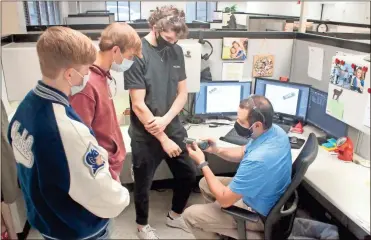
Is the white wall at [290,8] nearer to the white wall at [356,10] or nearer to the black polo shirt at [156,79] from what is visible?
the white wall at [356,10]

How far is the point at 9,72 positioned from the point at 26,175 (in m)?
1.11

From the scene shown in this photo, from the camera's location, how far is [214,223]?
1.64m

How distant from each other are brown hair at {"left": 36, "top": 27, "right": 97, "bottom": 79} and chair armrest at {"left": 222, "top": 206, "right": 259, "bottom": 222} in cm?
94

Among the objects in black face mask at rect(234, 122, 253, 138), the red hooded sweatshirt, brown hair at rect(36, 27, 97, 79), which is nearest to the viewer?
brown hair at rect(36, 27, 97, 79)

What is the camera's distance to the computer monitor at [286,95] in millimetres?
2210

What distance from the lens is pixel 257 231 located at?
159 cm

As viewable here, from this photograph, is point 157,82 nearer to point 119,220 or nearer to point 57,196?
point 57,196

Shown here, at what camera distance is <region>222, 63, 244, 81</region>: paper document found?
7.80ft

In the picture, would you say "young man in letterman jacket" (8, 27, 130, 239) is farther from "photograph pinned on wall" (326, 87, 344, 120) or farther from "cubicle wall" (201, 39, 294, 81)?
"cubicle wall" (201, 39, 294, 81)

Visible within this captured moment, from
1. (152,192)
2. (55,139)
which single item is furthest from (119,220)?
(55,139)

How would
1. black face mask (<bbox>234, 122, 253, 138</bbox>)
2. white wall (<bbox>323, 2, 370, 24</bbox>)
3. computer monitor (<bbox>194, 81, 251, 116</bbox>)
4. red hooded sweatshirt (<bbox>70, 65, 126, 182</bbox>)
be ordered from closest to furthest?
white wall (<bbox>323, 2, 370, 24</bbox>), red hooded sweatshirt (<bbox>70, 65, 126, 182</bbox>), black face mask (<bbox>234, 122, 253, 138</bbox>), computer monitor (<bbox>194, 81, 251, 116</bbox>)

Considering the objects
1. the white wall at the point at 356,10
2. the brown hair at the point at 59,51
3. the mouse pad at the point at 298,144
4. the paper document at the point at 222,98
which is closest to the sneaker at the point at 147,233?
the paper document at the point at 222,98

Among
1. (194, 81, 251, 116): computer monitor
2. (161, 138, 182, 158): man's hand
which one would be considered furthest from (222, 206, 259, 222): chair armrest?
(194, 81, 251, 116): computer monitor

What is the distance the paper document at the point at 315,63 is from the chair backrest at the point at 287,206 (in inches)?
29.5
